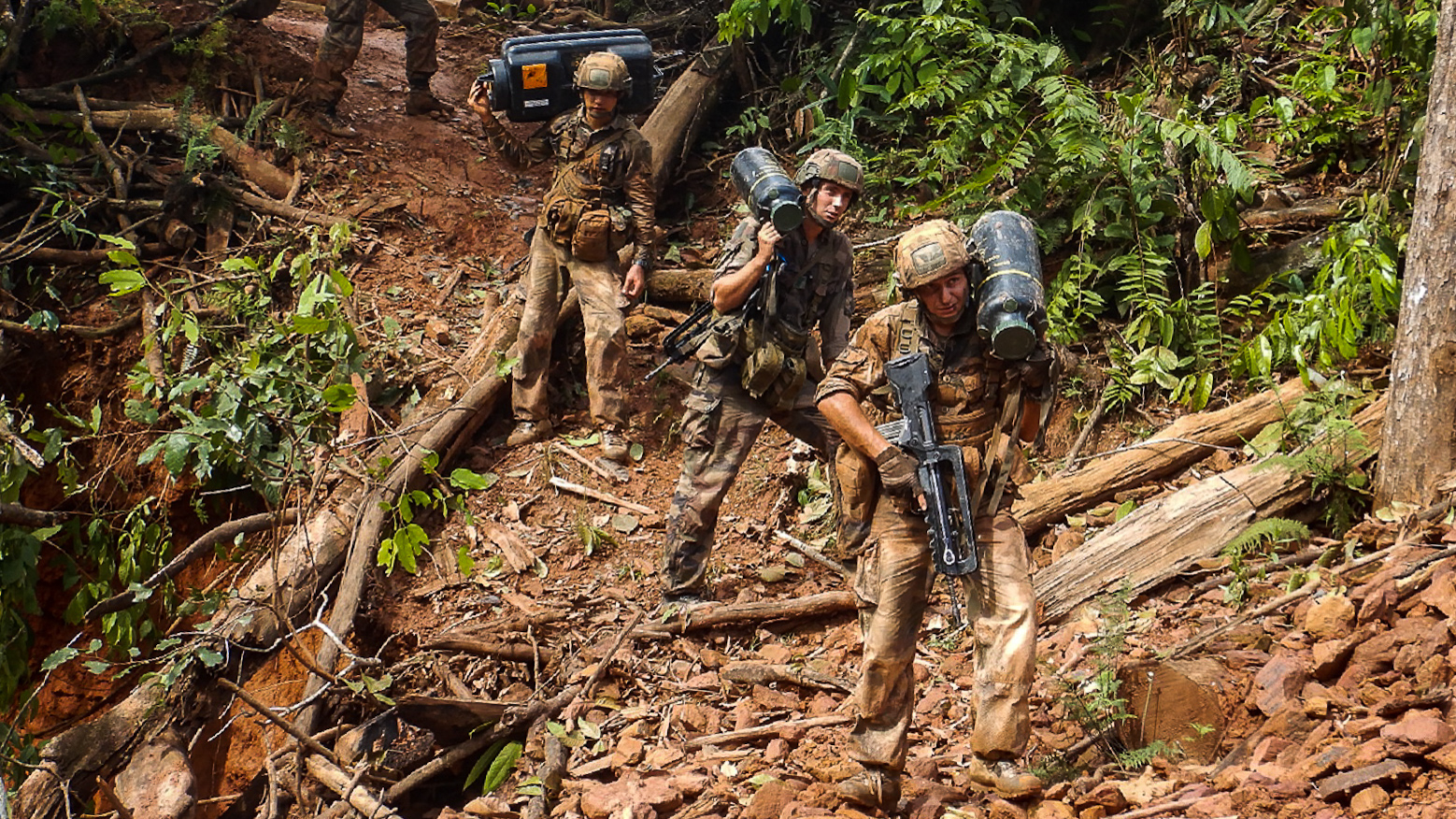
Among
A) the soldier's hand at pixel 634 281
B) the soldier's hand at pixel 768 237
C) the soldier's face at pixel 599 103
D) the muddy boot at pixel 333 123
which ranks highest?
the soldier's face at pixel 599 103

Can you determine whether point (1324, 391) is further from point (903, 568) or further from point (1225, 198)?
point (903, 568)

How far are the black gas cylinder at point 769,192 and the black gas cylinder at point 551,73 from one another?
7.17 ft

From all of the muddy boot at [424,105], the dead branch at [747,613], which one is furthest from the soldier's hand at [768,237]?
the muddy boot at [424,105]

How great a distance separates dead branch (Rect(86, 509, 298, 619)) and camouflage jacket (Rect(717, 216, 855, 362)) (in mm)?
2366

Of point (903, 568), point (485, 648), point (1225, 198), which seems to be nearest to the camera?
point (903, 568)

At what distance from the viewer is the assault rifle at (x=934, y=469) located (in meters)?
4.20

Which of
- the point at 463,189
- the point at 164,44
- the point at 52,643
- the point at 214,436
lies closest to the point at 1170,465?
the point at 214,436

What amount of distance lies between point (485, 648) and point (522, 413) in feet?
6.94

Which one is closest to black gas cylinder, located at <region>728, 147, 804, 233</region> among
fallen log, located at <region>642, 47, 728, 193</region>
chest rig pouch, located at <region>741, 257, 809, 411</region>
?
chest rig pouch, located at <region>741, 257, 809, 411</region>

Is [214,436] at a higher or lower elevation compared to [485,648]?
higher

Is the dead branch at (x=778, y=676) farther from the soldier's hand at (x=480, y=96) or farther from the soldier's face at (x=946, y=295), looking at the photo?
the soldier's hand at (x=480, y=96)

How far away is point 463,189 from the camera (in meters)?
10.3

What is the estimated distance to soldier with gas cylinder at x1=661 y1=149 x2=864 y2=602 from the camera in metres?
5.83

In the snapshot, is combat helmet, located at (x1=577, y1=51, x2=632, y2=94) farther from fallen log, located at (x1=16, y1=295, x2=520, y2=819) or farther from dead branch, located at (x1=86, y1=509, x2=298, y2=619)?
dead branch, located at (x1=86, y1=509, x2=298, y2=619)
